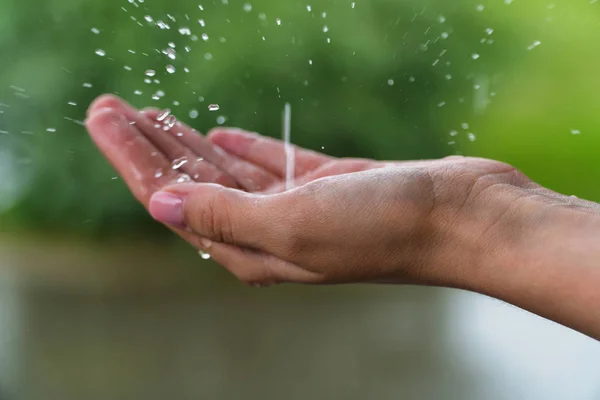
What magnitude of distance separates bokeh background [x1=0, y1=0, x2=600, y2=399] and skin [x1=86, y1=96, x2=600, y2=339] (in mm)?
724

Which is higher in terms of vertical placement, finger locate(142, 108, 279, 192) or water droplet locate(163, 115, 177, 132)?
water droplet locate(163, 115, 177, 132)

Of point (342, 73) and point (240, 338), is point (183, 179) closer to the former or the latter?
point (240, 338)

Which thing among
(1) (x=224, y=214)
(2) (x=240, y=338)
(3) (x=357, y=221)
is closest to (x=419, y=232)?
(3) (x=357, y=221)

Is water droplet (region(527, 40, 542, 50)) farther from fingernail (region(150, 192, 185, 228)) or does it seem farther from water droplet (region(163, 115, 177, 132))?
fingernail (region(150, 192, 185, 228))

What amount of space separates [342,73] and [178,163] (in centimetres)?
77

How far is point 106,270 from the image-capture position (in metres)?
1.65

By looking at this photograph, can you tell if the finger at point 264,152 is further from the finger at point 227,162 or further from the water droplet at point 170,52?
the water droplet at point 170,52

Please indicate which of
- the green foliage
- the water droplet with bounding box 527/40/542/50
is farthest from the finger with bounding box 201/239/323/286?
the water droplet with bounding box 527/40/542/50

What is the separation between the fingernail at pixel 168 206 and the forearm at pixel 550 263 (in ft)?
0.79

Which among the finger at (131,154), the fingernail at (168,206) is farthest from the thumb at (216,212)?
the finger at (131,154)

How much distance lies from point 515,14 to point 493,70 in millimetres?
117

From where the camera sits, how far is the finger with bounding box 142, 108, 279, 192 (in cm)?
83

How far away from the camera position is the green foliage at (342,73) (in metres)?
1.46

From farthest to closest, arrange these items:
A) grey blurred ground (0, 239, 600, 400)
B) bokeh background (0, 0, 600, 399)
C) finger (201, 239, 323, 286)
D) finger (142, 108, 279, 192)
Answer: bokeh background (0, 0, 600, 399) → grey blurred ground (0, 239, 600, 400) → finger (142, 108, 279, 192) → finger (201, 239, 323, 286)
